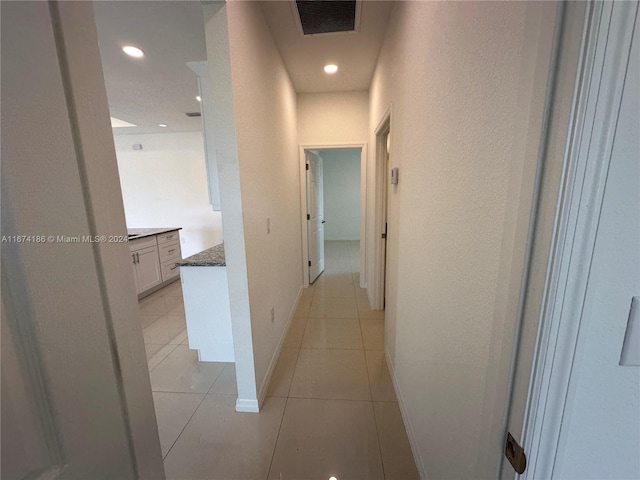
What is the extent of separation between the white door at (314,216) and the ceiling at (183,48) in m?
1.05

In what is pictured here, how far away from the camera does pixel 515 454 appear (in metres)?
0.47

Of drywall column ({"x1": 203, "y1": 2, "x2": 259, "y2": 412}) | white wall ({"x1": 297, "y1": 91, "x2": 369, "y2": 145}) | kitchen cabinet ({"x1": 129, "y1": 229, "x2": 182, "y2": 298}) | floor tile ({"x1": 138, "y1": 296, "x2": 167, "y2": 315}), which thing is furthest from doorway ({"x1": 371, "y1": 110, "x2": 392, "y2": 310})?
kitchen cabinet ({"x1": 129, "y1": 229, "x2": 182, "y2": 298})

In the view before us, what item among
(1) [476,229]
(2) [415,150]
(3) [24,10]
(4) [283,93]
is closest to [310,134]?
(4) [283,93]

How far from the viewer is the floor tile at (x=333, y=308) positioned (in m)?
2.95

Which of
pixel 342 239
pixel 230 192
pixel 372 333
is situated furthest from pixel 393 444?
pixel 342 239

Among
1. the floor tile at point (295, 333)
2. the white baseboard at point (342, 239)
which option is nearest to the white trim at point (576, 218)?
the floor tile at point (295, 333)

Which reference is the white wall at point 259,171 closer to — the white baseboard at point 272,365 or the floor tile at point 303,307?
the white baseboard at point 272,365

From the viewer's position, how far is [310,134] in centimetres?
335

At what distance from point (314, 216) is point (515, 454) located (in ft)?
12.0

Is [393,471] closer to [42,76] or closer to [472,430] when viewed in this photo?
[472,430]

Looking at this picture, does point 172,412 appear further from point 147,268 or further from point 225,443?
point 147,268

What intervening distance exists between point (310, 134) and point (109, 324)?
10.7ft

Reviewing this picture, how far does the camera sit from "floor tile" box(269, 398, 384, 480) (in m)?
1.33

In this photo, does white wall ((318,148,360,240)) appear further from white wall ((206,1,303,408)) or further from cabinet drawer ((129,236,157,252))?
cabinet drawer ((129,236,157,252))
